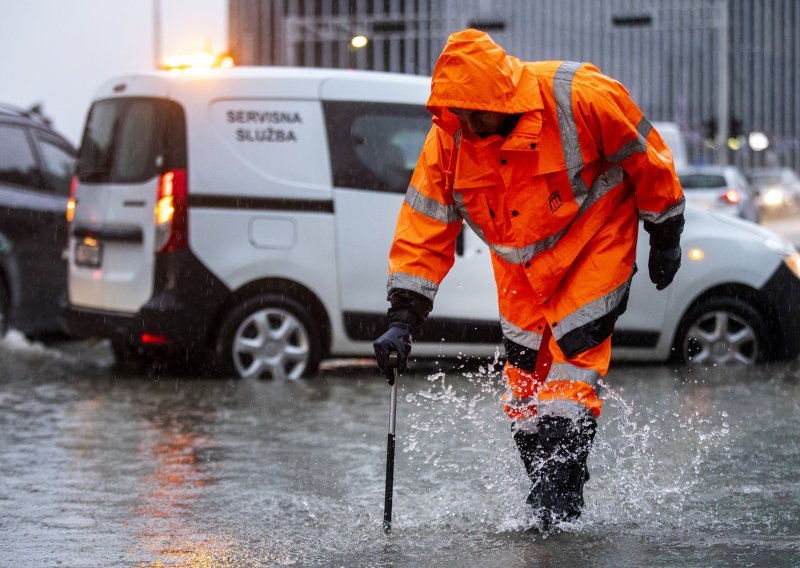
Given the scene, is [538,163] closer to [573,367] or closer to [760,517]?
[573,367]

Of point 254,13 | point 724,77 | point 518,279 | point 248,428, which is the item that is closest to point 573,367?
point 518,279

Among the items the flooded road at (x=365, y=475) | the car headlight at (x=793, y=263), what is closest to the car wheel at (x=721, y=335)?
the flooded road at (x=365, y=475)

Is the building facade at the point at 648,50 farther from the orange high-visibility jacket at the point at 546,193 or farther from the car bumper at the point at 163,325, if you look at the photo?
the orange high-visibility jacket at the point at 546,193

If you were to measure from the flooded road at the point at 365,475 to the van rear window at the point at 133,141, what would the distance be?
134 cm

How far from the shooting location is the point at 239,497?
534cm

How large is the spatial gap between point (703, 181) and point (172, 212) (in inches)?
543

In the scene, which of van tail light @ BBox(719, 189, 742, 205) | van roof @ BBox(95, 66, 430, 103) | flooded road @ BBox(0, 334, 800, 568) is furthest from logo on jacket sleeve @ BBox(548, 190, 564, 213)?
van tail light @ BBox(719, 189, 742, 205)

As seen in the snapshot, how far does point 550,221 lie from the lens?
4469 millimetres

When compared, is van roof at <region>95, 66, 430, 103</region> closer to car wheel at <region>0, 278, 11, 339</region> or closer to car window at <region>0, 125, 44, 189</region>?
car window at <region>0, 125, 44, 189</region>

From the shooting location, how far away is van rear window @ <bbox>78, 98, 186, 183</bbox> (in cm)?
853

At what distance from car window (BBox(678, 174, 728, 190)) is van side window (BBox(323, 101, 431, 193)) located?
12.6m

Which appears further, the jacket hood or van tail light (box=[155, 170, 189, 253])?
van tail light (box=[155, 170, 189, 253])

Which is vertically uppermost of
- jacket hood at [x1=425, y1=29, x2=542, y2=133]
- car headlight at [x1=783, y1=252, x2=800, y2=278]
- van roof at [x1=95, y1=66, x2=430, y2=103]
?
jacket hood at [x1=425, y1=29, x2=542, y2=133]

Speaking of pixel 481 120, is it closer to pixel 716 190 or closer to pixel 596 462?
pixel 596 462
